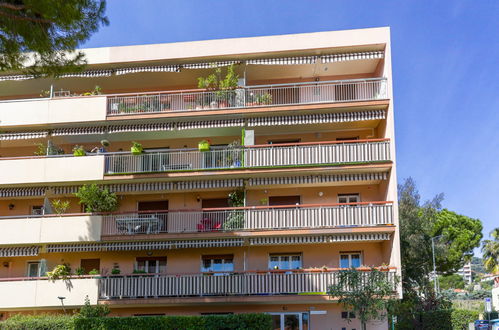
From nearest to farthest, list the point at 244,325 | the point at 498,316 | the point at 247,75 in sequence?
the point at 244,325
the point at 247,75
the point at 498,316

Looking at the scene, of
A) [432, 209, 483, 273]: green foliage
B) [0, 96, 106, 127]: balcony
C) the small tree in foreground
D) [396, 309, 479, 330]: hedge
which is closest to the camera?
the small tree in foreground

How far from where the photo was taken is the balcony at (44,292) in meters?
25.7

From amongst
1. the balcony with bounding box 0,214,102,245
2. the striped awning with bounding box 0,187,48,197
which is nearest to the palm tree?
the balcony with bounding box 0,214,102,245

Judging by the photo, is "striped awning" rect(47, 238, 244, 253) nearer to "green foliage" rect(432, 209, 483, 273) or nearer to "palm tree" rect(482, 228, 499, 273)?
"green foliage" rect(432, 209, 483, 273)

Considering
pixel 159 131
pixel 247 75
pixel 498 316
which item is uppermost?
pixel 247 75

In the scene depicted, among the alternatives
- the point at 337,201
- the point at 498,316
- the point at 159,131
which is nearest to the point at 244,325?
the point at 337,201

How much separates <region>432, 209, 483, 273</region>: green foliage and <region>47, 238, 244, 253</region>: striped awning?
34938mm

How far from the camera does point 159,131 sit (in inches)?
1093

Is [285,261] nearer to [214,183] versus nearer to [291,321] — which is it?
[291,321]

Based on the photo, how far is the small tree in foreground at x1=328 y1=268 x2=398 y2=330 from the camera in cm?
2234

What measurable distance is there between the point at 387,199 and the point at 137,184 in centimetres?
1131

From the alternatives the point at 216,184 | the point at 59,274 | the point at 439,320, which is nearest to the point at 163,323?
the point at 59,274

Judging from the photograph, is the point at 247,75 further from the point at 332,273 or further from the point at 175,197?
the point at 332,273

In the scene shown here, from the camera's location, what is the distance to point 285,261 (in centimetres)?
2664
